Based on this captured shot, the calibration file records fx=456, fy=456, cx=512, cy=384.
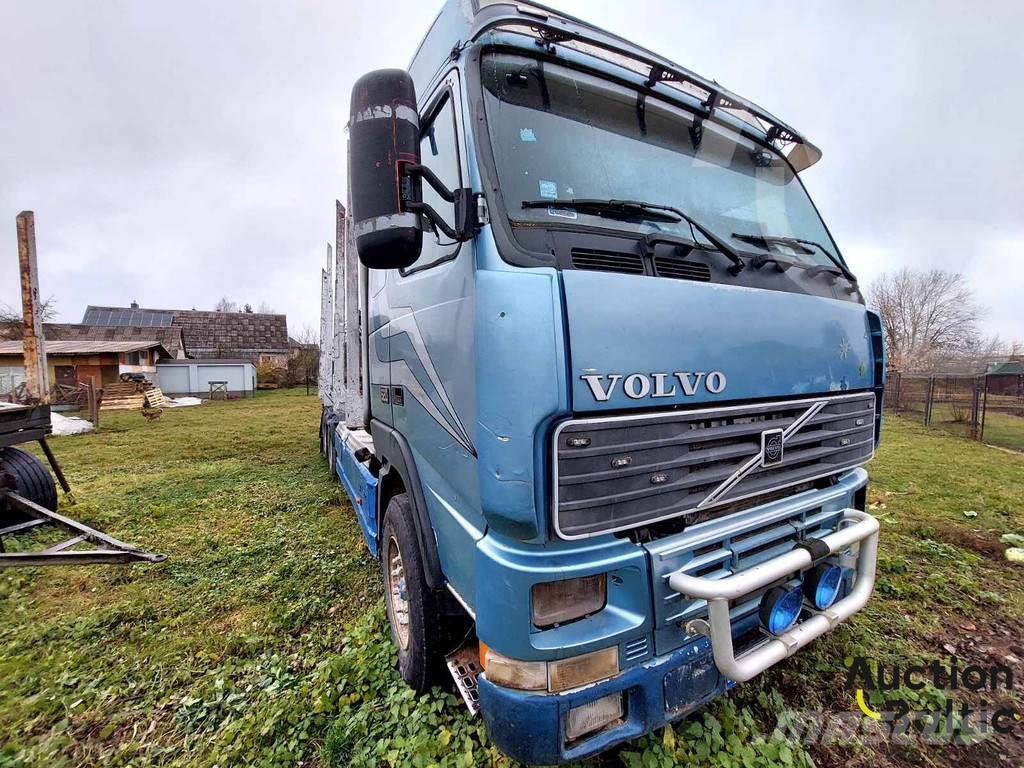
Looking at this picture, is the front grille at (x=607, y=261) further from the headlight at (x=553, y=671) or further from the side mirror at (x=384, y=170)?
the headlight at (x=553, y=671)

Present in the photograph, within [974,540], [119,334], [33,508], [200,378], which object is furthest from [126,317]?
[974,540]

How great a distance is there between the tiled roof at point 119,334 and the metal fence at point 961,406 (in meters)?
33.8

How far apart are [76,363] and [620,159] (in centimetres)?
2617

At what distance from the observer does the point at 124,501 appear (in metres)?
5.73

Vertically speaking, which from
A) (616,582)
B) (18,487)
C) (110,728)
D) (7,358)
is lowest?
(110,728)

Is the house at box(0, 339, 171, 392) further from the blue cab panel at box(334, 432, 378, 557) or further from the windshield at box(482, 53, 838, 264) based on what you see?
the windshield at box(482, 53, 838, 264)

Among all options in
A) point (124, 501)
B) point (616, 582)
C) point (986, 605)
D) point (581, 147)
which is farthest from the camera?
point (124, 501)

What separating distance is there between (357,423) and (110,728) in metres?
2.38

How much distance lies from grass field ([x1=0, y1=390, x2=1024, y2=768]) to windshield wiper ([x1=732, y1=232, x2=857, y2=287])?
2091 millimetres

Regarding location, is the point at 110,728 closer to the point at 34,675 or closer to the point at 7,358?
the point at 34,675

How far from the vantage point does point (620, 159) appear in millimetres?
2006

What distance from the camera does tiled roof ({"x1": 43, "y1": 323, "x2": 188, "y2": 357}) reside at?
2714 centimetres

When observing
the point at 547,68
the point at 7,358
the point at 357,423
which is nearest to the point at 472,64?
the point at 547,68

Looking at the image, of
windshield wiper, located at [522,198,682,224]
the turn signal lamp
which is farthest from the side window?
the turn signal lamp
